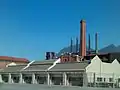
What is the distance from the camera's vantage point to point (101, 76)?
56125 mm

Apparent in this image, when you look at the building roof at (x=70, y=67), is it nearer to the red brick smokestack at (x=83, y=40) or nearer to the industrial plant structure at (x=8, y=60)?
the red brick smokestack at (x=83, y=40)

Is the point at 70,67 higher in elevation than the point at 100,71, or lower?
higher

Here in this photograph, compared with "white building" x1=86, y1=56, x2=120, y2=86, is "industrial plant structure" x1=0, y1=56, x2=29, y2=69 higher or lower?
higher

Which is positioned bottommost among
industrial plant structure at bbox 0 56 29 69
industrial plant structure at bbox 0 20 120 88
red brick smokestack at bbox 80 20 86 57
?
industrial plant structure at bbox 0 20 120 88

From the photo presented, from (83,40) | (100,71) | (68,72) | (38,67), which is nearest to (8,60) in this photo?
(83,40)

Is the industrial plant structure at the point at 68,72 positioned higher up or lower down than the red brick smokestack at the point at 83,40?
lower down

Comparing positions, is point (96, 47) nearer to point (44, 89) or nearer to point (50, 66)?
point (50, 66)

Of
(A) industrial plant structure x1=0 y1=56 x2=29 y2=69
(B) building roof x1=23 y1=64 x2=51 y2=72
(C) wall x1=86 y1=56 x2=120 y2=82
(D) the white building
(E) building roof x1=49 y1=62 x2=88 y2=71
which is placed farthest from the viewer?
(A) industrial plant structure x1=0 y1=56 x2=29 y2=69

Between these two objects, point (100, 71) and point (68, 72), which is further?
point (100, 71)

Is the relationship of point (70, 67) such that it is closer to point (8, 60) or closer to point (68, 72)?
point (68, 72)

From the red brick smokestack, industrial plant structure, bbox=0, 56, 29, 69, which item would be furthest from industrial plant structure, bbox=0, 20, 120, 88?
industrial plant structure, bbox=0, 56, 29, 69

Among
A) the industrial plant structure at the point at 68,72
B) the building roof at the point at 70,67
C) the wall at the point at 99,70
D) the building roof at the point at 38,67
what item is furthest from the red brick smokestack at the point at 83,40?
the building roof at the point at 70,67

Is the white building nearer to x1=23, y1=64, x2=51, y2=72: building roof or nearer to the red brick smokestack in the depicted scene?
x1=23, y1=64, x2=51, y2=72: building roof

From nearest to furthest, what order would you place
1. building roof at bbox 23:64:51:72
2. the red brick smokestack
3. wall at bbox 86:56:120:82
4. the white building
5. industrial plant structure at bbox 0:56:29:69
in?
1. the white building
2. wall at bbox 86:56:120:82
3. building roof at bbox 23:64:51:72
4. the red brick smokestack
5. industrial plant structure at bbox 0:56:29:69
